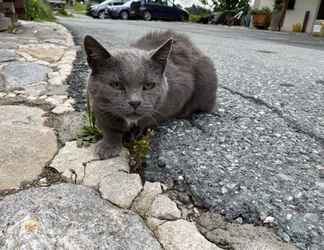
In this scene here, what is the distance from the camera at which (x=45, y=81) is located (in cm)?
260

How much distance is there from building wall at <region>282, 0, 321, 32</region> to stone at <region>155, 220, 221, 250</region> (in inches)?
580

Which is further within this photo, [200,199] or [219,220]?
[200,199]

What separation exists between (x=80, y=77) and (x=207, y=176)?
1.73 m

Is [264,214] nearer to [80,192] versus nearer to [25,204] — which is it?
[80,192]

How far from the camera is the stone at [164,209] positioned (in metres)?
1.24

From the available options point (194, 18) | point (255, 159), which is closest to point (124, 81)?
point (255, 159)

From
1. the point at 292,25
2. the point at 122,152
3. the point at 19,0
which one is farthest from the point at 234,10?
the point at 122,152

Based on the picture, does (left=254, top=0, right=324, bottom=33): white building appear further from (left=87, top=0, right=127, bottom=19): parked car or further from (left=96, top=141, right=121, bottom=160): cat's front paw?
(left=96, top=141, right=121, bottom=160): cat's front paw

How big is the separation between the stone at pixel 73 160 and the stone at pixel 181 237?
46 cm

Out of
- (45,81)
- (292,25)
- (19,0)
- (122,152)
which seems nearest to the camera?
(122,152)

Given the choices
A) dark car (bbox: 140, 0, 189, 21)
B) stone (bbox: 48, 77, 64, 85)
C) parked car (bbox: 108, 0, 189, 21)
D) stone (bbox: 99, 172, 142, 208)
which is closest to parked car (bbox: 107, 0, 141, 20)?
parked car (bbox: 108, 0, 189, 21)

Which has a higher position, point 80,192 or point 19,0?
point 19,0

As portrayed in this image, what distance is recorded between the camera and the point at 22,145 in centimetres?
162

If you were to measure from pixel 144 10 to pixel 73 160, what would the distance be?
17.3 meters
